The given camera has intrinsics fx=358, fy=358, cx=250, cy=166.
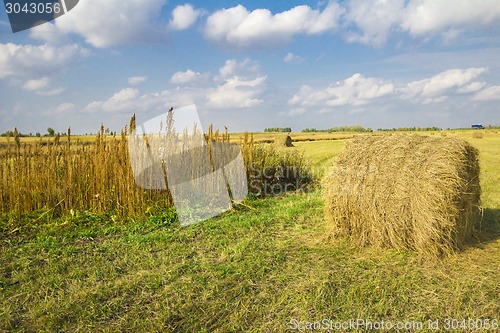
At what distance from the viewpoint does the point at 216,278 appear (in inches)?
146

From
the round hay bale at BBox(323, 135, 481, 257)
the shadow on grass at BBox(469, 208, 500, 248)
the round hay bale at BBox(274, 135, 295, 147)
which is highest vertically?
the round hay bale at BBox(274, 135, 295, 147)

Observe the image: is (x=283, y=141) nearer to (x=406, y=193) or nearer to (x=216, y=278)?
(x=406, y=193)

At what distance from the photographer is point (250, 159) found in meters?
8.16

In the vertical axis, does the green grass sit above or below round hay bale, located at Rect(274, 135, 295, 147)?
below

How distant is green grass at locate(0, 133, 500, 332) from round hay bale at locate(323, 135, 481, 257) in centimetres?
25

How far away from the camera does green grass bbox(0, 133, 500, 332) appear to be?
307 centimetres

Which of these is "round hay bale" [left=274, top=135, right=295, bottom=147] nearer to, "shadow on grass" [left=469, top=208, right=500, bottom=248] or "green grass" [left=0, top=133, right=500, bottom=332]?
"shadow on grass" [left=469, top=208, right=500, bottom=248]

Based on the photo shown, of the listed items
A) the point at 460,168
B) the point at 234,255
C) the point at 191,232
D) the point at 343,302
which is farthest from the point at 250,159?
the point at 343,302

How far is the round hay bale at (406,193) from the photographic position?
4297 mm

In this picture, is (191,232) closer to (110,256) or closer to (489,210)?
(110,256)

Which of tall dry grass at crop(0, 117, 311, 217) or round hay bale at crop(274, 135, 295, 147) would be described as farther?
round hay bale at crop(274, 135, 295, 147)

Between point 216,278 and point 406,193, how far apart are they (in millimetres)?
2522

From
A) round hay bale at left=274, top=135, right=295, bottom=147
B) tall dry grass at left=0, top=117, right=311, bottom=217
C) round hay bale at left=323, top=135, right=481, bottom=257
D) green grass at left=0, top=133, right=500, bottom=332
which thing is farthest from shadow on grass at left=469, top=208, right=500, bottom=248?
round hay bale at left=274, top=135, right=295, bottom=147

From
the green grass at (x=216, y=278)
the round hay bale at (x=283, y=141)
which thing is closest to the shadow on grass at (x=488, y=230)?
the green grass at (x=216, y=278)
